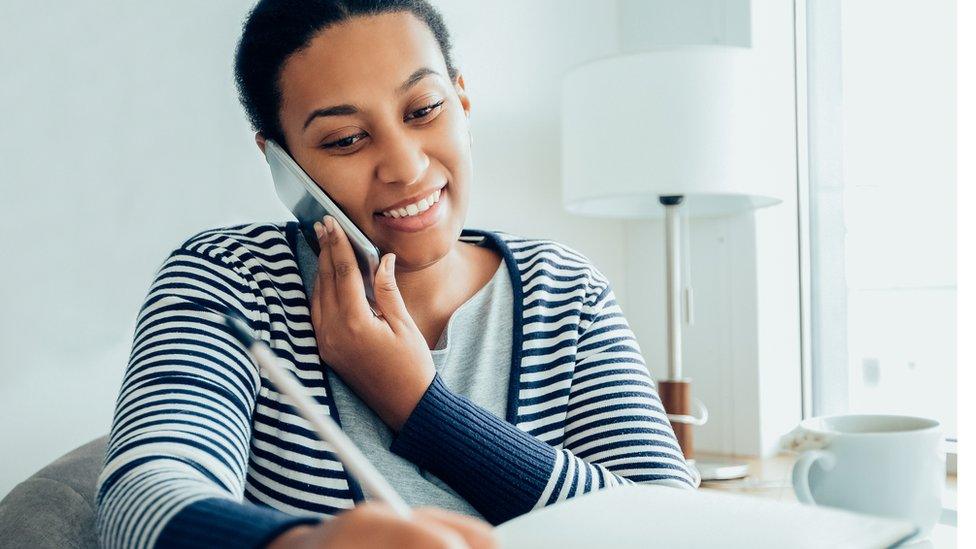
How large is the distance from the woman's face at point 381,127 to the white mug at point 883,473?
40cm

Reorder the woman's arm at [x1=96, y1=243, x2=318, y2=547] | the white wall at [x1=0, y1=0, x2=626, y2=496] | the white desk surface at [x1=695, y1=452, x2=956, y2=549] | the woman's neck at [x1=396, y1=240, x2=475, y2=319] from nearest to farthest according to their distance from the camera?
the woman's arm at [x1=96, y1=243, x2=318, y2=547]
the woman's neck at [x1=396, y1=240, x2=475, y2=319]
the white wall at [x1=0, y1=0, x2=626, y2=496]
the white desk surface at [x1=695, y1=452, x2=956, y2=549]

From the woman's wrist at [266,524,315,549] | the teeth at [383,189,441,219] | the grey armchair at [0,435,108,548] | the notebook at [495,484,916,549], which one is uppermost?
the teeth at [383,189,441,219]

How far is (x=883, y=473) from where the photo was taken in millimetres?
632

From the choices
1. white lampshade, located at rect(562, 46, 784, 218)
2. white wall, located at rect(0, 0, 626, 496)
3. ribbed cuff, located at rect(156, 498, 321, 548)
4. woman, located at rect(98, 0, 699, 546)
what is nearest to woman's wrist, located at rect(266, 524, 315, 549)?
ribbed cuff, located at rect(156, 498, 321, 548)

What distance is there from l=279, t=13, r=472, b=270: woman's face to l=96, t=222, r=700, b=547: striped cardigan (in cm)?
10

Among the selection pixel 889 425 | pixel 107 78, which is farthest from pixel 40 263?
pixel 889 425

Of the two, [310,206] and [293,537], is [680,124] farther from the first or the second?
[293,537]

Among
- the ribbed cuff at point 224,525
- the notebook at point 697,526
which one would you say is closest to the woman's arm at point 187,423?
the ribbed cuff at point 224,525

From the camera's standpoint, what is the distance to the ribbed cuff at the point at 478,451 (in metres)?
0.71

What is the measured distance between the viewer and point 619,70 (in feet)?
5.25

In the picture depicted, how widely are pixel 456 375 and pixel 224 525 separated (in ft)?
1.48

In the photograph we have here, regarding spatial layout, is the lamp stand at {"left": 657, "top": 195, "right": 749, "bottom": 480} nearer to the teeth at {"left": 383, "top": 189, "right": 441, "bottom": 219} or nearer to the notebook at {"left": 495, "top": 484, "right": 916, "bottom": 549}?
the teeth at {"left": 383, "top": 189, "right": 441, "bottom": 219}

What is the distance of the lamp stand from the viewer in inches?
64.8

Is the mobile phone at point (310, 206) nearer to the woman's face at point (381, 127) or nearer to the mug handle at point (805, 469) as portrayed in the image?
the woman's face at point (381, 127)
